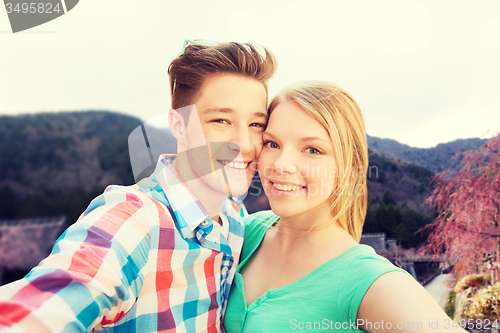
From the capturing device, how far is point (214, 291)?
4.04ft

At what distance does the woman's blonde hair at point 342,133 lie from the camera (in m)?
1.20

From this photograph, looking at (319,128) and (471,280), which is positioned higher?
(319,128)

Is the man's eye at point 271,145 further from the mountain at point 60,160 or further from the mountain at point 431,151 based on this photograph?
the mountain at point 60,160

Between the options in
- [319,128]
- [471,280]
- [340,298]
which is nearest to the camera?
[340,298]

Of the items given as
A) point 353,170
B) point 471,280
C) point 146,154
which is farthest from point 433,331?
point 471,280

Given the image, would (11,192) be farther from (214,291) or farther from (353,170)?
(353,170)

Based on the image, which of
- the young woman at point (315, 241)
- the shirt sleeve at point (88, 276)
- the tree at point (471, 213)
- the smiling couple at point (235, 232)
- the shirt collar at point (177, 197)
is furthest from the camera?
the tree at point (471, 213)

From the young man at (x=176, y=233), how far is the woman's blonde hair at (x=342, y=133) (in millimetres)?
220

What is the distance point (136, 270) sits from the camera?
35.2 inches

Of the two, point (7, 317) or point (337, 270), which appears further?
point (337, 270)

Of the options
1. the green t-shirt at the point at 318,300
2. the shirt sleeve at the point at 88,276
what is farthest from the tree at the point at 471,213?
the shirt sleeve at the point at 88,276

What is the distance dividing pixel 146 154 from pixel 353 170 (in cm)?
102

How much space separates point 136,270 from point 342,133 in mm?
889

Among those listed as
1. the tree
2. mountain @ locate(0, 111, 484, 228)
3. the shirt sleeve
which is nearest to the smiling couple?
the shirt sleeve
